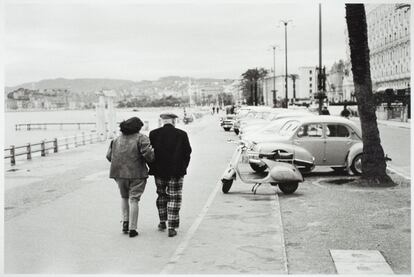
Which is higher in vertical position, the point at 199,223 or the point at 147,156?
the point at 147,156

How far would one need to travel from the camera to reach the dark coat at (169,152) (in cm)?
757

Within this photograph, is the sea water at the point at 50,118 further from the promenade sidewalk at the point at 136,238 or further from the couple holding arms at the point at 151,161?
the promenade sidewalk at the point at 136,238

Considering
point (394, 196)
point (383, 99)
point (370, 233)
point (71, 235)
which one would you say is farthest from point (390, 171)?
point (383, 99)

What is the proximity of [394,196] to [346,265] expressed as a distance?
15.3 ft

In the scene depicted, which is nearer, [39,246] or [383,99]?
[39,246]

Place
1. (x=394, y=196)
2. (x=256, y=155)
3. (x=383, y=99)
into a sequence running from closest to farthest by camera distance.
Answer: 1. (x=394, y=196)
2. (x=256, y=155)
3. (x=383, y=99)

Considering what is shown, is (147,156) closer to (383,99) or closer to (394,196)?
(394,196)

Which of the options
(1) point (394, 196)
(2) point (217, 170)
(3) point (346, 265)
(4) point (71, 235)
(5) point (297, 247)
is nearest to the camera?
(3) point (346, 265)

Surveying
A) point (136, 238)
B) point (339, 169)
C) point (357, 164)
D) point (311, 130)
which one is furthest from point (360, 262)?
point (339, 169)

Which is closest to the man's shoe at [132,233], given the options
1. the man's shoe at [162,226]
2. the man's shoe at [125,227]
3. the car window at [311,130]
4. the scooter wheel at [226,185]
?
the man's shoe at [125,227]

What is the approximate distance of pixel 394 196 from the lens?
10.6m

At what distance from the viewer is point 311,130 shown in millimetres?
13992

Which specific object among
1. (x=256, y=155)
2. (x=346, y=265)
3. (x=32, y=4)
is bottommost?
(x=346, y=265)

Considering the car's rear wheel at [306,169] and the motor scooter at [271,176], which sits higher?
the motor scooter at [271,176]
